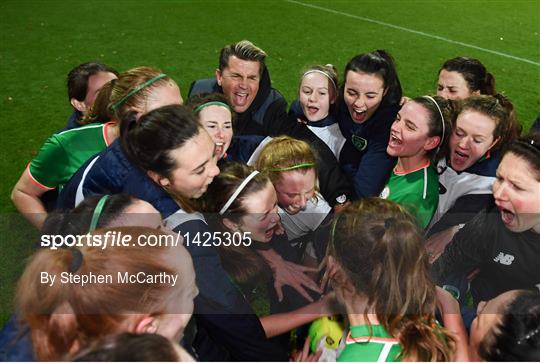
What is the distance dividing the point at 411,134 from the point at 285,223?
947mm

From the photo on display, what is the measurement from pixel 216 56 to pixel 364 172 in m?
6.17

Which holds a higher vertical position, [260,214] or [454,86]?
[454,86]

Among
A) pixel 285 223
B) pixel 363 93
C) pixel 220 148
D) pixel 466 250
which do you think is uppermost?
pixel 363 93

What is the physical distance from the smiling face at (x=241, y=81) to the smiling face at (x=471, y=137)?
5.14ft

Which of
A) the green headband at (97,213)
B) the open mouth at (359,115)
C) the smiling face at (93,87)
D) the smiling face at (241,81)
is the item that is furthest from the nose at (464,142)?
the smiling face at (93,87)

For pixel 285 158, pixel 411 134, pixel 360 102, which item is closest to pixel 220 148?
pixel 285 158

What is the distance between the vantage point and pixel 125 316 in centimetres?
155

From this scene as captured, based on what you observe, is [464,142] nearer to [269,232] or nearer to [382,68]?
[382,68]

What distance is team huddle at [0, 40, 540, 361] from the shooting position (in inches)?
63.7

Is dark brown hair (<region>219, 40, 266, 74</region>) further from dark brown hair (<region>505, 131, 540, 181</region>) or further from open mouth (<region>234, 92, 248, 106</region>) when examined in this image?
dark brown hair (<region>505, 131, 540, 181</region>)

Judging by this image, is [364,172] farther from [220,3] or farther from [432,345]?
[220,3]

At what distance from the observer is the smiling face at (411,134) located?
9.75ft

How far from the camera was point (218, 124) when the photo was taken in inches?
118

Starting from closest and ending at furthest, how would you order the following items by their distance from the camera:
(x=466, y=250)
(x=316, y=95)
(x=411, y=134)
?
(x=466, y=250)
(x=411, y=134)
(x=316, y=95)
